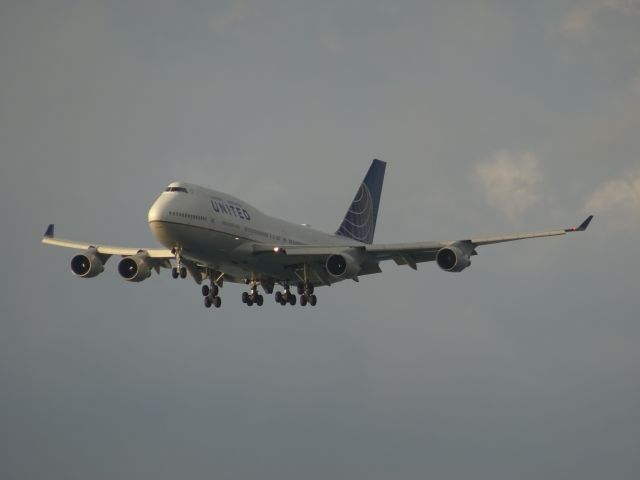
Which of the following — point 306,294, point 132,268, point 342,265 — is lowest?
point 342,265

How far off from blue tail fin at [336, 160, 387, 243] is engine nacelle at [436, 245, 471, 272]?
1728cm

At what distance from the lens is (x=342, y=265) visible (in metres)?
71.4

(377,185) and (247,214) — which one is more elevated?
(377,185)

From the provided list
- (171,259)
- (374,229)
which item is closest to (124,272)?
(171,259)

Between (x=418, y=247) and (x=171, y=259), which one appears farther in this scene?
(x=171, y=259)

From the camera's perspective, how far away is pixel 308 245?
76.6 meters

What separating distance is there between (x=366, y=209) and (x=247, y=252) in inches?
842

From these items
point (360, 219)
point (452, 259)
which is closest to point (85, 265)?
point (360, 219)

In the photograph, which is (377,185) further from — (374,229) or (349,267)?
(349,267)

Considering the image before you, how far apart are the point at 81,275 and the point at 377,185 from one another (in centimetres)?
2589

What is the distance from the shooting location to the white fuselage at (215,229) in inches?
2655

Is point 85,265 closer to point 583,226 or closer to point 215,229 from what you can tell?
point 215,229

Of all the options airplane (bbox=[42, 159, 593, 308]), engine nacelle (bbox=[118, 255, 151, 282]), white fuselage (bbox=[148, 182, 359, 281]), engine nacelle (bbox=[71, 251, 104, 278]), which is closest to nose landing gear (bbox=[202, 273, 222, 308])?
airplane (bbox=[42, 159, 593, 308])

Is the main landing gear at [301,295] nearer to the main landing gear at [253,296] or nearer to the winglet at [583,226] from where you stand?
the main landing gear at [253,296]
